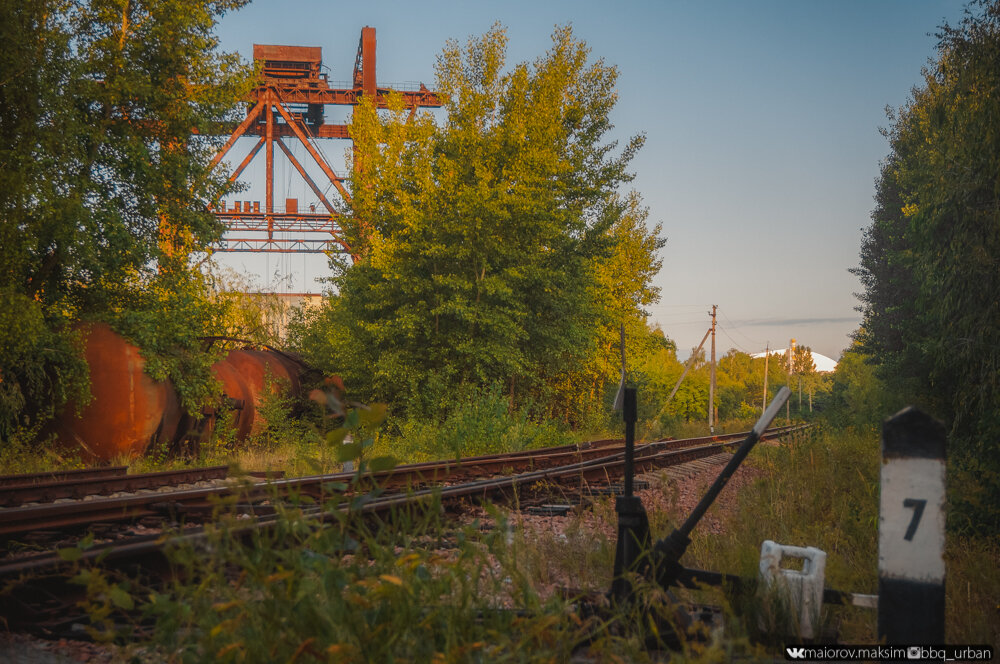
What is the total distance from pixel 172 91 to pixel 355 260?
913 cm

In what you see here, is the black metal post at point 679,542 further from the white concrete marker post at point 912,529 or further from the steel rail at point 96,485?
the steel rail at point 96,485

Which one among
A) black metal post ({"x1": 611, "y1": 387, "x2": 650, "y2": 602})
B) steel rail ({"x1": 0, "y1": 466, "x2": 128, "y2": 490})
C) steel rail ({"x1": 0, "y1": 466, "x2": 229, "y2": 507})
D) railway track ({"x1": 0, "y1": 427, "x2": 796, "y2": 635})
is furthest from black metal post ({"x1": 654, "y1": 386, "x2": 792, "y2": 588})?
steel rail ({"x1": 0, "y1": 466, "x2": 128, "y2": 490})

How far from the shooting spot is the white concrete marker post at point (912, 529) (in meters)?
2.55

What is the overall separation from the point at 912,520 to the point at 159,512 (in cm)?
617

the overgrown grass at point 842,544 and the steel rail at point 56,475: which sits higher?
the overgrown grass at point 842,544

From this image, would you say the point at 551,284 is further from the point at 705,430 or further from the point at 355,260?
the point at 705,430

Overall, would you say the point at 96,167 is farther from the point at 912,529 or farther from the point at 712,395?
the point at 712,395

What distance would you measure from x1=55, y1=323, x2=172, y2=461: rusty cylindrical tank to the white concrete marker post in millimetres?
12085

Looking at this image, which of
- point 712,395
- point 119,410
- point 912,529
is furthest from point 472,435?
point 712,395

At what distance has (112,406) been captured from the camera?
1180 cm

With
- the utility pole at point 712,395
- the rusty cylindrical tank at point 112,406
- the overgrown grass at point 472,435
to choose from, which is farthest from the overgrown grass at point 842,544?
the utility pole at point 712,395

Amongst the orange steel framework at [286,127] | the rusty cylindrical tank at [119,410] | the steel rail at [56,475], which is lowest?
the steel rail at [56,475]

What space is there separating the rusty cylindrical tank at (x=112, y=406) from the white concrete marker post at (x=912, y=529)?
12.1 meters

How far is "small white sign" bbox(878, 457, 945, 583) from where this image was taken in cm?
255
